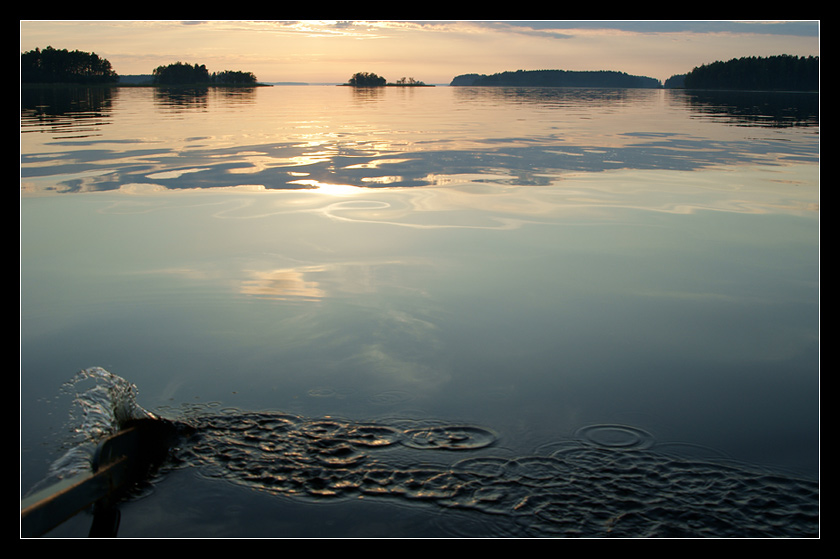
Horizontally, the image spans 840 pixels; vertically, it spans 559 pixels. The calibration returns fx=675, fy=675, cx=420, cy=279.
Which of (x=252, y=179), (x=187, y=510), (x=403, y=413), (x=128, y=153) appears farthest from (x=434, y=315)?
(x=128, y=153)

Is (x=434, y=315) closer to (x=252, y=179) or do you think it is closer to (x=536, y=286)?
(x=536, y=286)

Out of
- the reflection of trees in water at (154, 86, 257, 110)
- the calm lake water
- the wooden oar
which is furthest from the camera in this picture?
the reflection of trees in water at (154, 86, 257, 110)

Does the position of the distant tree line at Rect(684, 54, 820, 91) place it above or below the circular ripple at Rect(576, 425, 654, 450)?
above

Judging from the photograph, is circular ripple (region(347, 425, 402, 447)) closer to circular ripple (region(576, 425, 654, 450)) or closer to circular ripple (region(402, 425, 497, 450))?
circular ripple (region(402, 425, 497, 450))

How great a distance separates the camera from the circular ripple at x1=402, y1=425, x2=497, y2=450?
15.3 ft

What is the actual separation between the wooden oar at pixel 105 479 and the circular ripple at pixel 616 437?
117 inches

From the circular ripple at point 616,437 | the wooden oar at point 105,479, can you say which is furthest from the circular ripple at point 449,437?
the wooden oar at point 105,479

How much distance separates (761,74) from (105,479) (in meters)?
134

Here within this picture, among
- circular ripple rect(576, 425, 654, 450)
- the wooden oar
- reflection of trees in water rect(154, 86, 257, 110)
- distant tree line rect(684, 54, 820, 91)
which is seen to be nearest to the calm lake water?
circular ripple rect(576, 425, 654, 450)

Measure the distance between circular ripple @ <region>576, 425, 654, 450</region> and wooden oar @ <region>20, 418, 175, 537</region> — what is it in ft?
9.74

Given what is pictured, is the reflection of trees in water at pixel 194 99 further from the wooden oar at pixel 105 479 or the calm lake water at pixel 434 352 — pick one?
the wooden oar at pixel 105 479

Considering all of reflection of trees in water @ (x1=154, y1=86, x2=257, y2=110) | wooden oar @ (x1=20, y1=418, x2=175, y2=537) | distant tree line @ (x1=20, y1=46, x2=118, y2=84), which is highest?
distant tree line @ (x1=20, y1=46, x2=118, y2=84)

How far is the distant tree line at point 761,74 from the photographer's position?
111 m

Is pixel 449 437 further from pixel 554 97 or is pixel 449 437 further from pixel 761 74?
pixel 761 74
